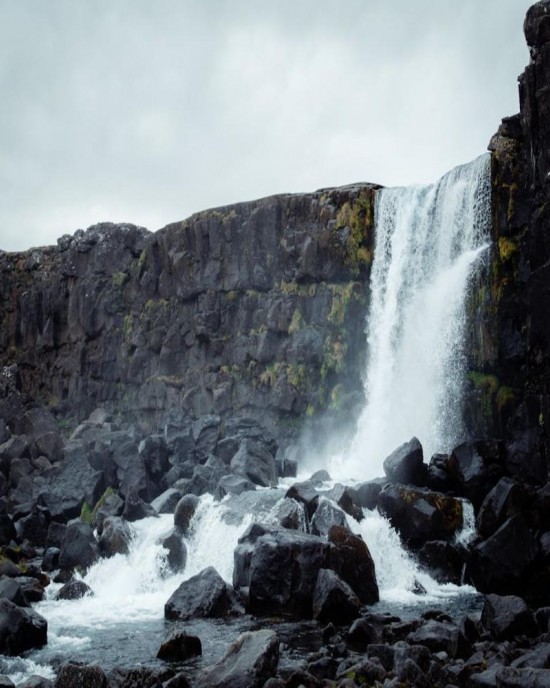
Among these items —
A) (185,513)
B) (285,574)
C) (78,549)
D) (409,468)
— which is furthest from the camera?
(409,468)

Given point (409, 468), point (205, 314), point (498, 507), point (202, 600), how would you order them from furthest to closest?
point (205, 314) < point (409, 468) < point (498, 507) < point (202, 600)

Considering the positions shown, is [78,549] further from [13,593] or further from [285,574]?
[285,574]

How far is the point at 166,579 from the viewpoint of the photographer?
25.5 meters

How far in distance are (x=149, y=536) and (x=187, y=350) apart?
3713cm

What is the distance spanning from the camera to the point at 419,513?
25.7m

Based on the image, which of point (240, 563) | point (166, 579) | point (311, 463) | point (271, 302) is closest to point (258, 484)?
point (166, 579)

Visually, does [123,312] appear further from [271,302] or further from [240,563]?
[240,563]

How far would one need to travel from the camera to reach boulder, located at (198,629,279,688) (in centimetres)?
1309

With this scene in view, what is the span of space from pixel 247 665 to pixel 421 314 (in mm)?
31438

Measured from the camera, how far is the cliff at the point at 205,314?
5303 cm

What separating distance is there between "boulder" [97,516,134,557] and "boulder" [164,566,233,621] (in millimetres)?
5897

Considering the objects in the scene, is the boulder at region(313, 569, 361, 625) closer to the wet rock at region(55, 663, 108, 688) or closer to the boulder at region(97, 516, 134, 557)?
the wet rock at region(55, 663, 108, 688)

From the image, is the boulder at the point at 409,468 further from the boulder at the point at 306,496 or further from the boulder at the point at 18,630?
the boulder at the point at 18,630

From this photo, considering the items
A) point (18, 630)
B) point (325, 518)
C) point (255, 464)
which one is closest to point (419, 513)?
point (325, 518)
